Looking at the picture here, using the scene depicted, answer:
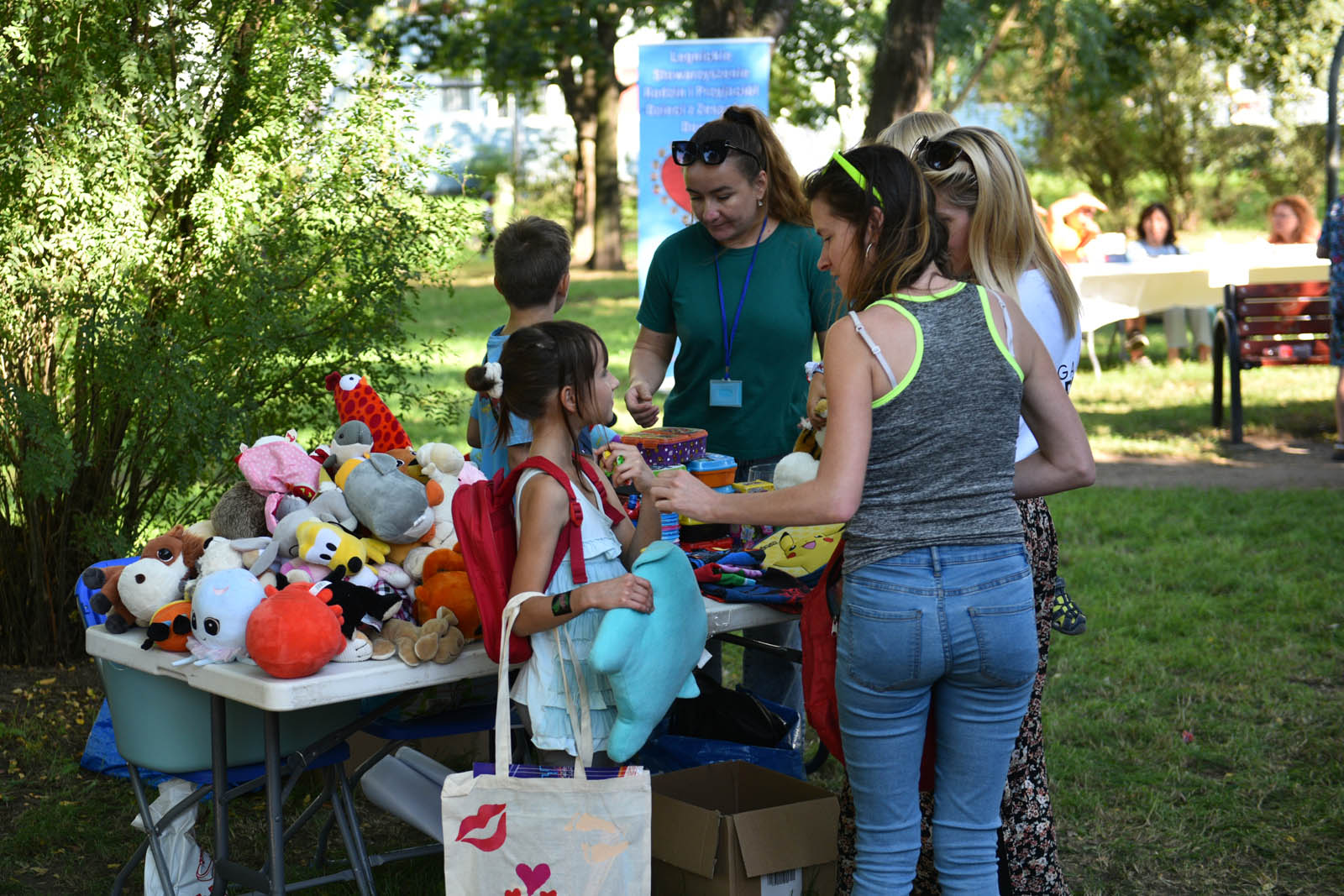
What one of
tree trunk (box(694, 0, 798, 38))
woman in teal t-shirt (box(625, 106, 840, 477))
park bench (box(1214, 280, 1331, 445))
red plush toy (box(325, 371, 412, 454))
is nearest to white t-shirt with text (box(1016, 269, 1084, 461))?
woman in teal t-shirt (box(625, 106, 840, 477))

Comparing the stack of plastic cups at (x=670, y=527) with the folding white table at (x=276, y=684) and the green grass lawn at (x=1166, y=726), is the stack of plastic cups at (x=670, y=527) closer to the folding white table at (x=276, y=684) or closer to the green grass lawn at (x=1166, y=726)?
the folding white table at (x=276, y=684)

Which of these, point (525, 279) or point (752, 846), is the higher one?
point (525, 279)

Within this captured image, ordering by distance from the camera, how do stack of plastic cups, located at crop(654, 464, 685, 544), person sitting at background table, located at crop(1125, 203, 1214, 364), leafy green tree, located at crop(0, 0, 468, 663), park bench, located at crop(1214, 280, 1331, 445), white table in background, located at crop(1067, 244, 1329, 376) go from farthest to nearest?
person sitting at background table, located at crop(1125, 203, 1214, 364) → white table in background, located at crop(1067, 244, 1329, 376) → park bench, located at crop(1214, 280, 1331, 445) → leafy green tree, located at crop(0, 0, 468, 663) → stack of plastic cups, located at crop(654, 464, 685, 544)

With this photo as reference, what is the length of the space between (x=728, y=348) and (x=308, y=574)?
1365 mm

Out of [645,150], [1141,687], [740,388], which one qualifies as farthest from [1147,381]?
[740,388]

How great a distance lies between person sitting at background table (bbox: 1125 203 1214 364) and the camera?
1175cm

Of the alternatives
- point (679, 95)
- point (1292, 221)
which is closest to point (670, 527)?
point (679, 95)

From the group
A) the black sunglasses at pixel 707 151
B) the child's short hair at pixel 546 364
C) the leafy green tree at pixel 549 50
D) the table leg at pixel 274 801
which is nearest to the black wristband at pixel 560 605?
the child's short hair at pixel 546 364

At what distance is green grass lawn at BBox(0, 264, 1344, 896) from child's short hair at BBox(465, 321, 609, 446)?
1.47m

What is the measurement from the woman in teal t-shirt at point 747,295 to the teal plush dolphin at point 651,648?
3.42ft

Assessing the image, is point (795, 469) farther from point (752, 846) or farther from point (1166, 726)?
point (1166, 726)

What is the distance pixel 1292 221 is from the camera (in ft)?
37.4

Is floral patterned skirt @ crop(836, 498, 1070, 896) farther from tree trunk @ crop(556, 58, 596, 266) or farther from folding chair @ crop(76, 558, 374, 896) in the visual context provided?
tree trunk @ crop(556, 58, 596, 266)

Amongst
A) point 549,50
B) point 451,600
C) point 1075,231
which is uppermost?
point 549,50
